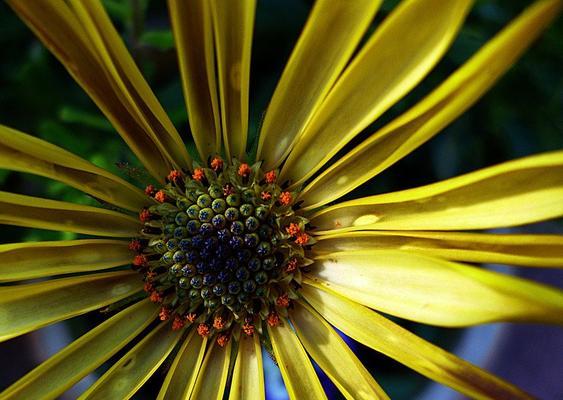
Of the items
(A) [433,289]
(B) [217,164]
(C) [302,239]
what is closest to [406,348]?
(A) [433,289]

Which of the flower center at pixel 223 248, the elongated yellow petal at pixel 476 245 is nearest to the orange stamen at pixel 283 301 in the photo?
the flower center at pixel 223 248

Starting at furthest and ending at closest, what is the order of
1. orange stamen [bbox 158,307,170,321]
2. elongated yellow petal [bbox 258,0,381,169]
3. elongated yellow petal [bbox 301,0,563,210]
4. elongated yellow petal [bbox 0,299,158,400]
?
1. orange stamen [bbox 158,307,170,321]
2. elongated yellow petal [bbox 0,299,158,400]
3. elongated yellow petal [bbox 258,0,381,169]
4. elongated yellow petal [bbox 301,0,563,210]

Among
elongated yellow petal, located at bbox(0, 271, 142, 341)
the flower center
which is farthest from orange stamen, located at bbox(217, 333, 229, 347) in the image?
elongated yellow petal, located at bbox(0, 271, 142, 341)

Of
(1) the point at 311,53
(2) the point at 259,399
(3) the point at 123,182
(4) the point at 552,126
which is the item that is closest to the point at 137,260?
(3) the point at 123,182

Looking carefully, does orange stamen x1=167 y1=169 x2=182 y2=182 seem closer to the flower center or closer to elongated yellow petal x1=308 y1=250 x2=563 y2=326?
the flower center

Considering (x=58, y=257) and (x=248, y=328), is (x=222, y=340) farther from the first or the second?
(x=58, y=257)
